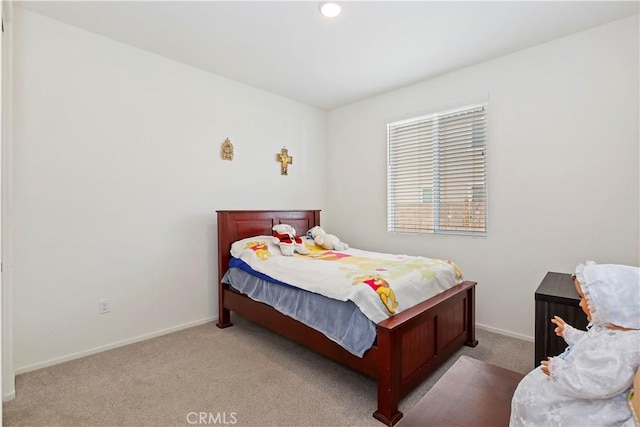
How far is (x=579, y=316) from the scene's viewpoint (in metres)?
1.80

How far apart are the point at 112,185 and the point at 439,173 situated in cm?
307

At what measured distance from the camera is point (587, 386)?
2.67 ft

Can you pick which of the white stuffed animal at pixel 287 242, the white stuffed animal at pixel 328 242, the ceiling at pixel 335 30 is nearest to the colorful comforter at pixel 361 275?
the white stuffed animal at pixel 287 242

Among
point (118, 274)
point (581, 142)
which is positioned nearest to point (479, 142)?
point (581, 142)

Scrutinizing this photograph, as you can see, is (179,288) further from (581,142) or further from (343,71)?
(581,142)

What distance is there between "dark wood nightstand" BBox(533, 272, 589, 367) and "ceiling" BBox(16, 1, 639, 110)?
193cm

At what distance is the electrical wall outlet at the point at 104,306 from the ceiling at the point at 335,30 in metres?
2.17

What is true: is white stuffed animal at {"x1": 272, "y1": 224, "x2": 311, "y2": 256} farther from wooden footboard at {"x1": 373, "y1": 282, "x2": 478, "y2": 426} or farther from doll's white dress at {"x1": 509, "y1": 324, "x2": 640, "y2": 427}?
doll's white dress at {"x1": 509, "y1": 324, "x2": 640, "y2": 427}

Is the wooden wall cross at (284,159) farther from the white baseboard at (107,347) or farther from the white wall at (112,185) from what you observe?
the white baseboard at (107,347)

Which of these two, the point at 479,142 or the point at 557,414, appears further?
the point at 479,142

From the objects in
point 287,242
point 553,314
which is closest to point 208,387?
point 287,242

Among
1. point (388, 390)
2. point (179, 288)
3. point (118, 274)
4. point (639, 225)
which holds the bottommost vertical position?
point (388, 390)

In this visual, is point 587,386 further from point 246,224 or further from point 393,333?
point 246,224

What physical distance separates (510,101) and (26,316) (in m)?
4.21
